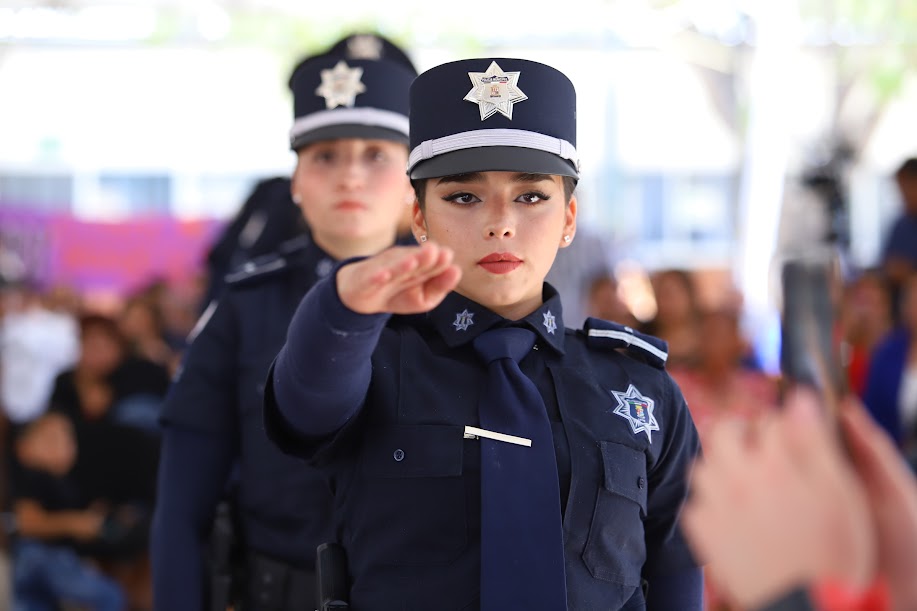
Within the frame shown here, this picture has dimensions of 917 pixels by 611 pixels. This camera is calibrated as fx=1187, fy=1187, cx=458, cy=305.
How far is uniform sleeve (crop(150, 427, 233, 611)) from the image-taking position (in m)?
2.83

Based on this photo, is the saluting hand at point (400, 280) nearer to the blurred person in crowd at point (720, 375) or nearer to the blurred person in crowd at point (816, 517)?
the blurred person in crowd at point (816, 517)

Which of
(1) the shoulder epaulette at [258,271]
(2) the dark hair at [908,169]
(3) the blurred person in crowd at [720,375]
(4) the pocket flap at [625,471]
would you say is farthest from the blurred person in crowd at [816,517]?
(2) the dark hair at [908,169]

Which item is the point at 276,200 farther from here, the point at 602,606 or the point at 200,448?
the point at 602,606

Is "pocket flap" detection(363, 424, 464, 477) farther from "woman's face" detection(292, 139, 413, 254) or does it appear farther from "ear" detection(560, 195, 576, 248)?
"woman's face" detection(292, 139, 413, 254)

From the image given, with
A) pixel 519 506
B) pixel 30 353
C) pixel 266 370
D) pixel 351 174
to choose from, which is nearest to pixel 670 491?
pixel 519 506

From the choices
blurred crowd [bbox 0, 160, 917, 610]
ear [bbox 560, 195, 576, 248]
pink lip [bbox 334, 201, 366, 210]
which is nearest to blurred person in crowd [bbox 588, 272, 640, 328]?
blurred crowd [bbox 0, 160, 917, 610]

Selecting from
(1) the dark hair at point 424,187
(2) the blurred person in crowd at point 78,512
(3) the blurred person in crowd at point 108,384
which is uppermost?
(1) the dark hair at point 424,187

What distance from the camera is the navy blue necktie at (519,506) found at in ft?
6.05

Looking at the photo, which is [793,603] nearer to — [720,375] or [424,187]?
[424,187]

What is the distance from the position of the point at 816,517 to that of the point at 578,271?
4.75m

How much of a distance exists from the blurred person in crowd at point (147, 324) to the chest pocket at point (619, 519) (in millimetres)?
5985

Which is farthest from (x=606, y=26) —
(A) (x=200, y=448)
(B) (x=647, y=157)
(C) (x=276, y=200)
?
(A) (x=200, y=448)

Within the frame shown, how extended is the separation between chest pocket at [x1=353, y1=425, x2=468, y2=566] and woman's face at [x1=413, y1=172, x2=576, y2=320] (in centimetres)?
26

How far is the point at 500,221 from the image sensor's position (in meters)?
2.00
